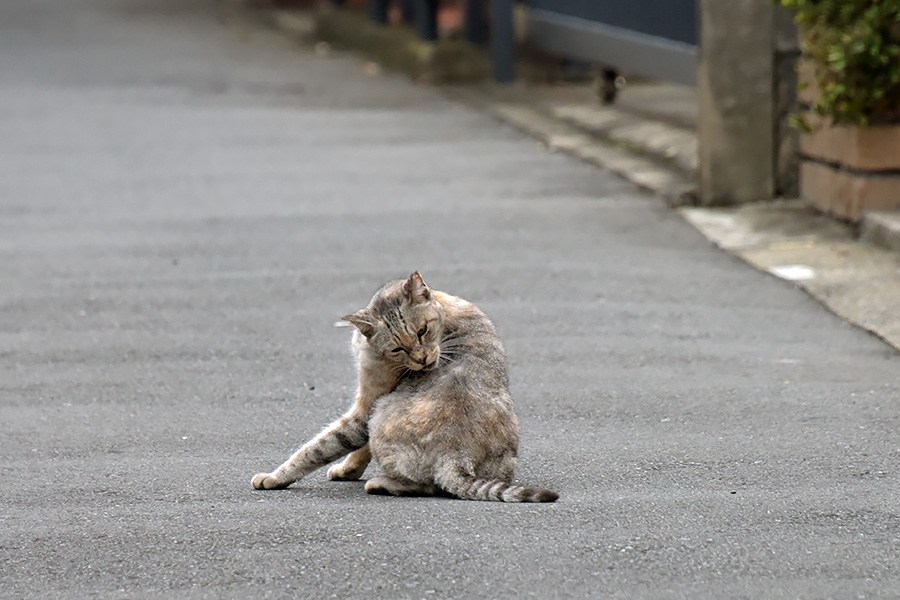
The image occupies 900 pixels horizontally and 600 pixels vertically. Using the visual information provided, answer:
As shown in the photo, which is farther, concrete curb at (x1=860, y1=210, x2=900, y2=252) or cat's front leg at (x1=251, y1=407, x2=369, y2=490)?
concrete curb at (x1=860, y1=210, x2=900, y2=252)

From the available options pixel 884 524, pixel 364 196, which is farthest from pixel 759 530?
pixel 364 196

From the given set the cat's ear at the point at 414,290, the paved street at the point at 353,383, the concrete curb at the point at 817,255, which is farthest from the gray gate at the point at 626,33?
the cat's ear at the point at 414,290

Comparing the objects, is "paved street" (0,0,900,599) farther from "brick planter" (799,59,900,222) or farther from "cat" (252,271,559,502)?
"brick planter" (799,59,900,222)

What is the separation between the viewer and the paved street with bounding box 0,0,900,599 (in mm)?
3545

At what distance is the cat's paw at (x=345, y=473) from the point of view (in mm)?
4391

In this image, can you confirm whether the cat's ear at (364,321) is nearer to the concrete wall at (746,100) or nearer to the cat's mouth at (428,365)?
the cat's mouth at (428,365)

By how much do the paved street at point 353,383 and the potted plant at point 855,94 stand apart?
833 millimetres

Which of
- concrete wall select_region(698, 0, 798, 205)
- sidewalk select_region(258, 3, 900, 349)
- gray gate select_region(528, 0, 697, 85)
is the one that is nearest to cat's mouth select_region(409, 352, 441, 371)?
sidewalk select_region(258, 3, 900, 349)

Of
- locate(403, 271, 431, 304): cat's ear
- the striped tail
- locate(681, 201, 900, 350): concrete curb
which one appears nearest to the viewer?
the striped tail

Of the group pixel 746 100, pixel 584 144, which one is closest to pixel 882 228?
pixel 746 100

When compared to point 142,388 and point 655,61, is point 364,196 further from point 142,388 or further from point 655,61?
point 142,388

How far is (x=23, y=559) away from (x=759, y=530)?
1992mm

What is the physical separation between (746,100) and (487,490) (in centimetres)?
483

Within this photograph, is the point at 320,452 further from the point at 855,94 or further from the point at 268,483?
the point at 855,94
